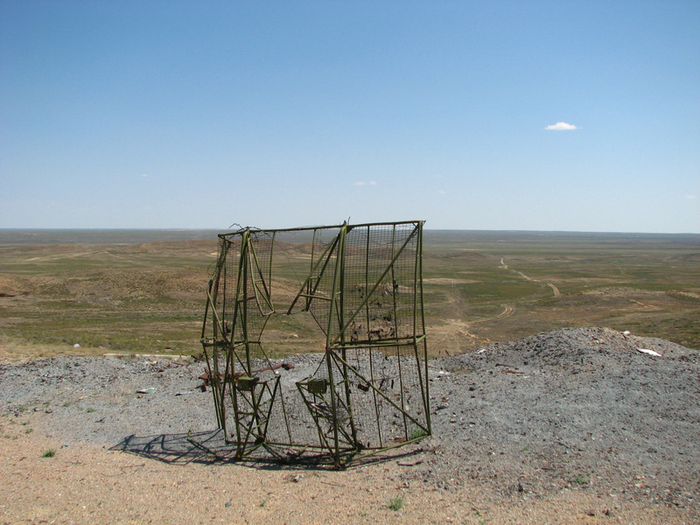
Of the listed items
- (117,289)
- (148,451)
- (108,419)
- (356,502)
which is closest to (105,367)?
(108,419)

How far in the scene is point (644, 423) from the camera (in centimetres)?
934

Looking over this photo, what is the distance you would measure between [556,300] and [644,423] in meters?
32.3

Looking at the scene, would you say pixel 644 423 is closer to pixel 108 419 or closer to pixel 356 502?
pixel 356 502

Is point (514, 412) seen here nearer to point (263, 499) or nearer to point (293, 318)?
point (263, 499)

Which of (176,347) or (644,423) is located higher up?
(644,423)

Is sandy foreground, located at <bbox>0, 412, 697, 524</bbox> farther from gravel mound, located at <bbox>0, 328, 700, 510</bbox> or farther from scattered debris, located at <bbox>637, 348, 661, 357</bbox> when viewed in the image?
scattered debris, located at <bbox>637, 348, 661, 357</bbox>

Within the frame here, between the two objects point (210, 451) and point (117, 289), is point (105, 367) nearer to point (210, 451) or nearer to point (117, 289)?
point (210, 451)

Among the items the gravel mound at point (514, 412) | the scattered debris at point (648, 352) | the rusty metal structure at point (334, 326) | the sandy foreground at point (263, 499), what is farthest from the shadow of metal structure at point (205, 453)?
the scattered debris at point (648, 352)

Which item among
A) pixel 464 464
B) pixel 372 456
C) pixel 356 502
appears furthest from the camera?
pixel 372 456

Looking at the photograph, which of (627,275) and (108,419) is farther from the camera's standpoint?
(627,275)

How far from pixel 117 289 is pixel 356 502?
37.1 m

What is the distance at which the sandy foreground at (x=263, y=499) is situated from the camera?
6363 mm

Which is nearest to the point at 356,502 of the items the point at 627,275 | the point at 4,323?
the point at 4,323

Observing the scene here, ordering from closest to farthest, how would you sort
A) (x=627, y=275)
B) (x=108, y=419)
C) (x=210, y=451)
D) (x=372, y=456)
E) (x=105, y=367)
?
1. (x=372, y=456)
2. (x=210, y=451)
3. (x=108, y=419)
4. (x=105, y=367)
5. (x=627, y=275)
